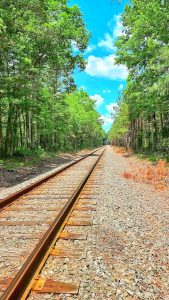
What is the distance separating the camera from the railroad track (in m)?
4.12

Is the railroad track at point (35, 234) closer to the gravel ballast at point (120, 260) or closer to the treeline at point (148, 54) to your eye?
the gravel ballast at point (120, 260)

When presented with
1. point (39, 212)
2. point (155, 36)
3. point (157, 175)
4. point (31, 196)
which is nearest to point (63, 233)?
point (39, 212)

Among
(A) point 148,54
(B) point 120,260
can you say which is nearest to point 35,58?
(A) point 148,54

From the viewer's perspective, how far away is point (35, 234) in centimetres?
623

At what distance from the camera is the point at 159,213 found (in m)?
8.44

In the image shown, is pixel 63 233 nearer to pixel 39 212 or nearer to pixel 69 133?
pixel 39 212

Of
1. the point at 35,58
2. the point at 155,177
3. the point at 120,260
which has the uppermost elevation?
the point at 35,58

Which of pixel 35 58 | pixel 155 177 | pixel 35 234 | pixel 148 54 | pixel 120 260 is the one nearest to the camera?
pixel 120 260

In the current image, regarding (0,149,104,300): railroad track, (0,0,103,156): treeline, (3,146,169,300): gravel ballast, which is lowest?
(3,146,169,300): gravel ballast

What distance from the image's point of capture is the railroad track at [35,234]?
4.12 m

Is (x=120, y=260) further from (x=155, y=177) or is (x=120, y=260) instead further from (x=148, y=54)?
(x=148, y=54)

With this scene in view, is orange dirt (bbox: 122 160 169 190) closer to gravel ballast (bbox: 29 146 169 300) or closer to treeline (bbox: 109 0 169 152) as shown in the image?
treeline (bbox: 109 0 169 152)

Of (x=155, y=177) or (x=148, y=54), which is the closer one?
(x=155, y=177)

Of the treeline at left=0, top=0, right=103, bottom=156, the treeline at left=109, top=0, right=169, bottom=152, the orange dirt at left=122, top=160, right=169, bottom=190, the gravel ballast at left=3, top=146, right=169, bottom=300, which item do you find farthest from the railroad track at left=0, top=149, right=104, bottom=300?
the treeline at left=109, top=0, right=169, bottom=152
